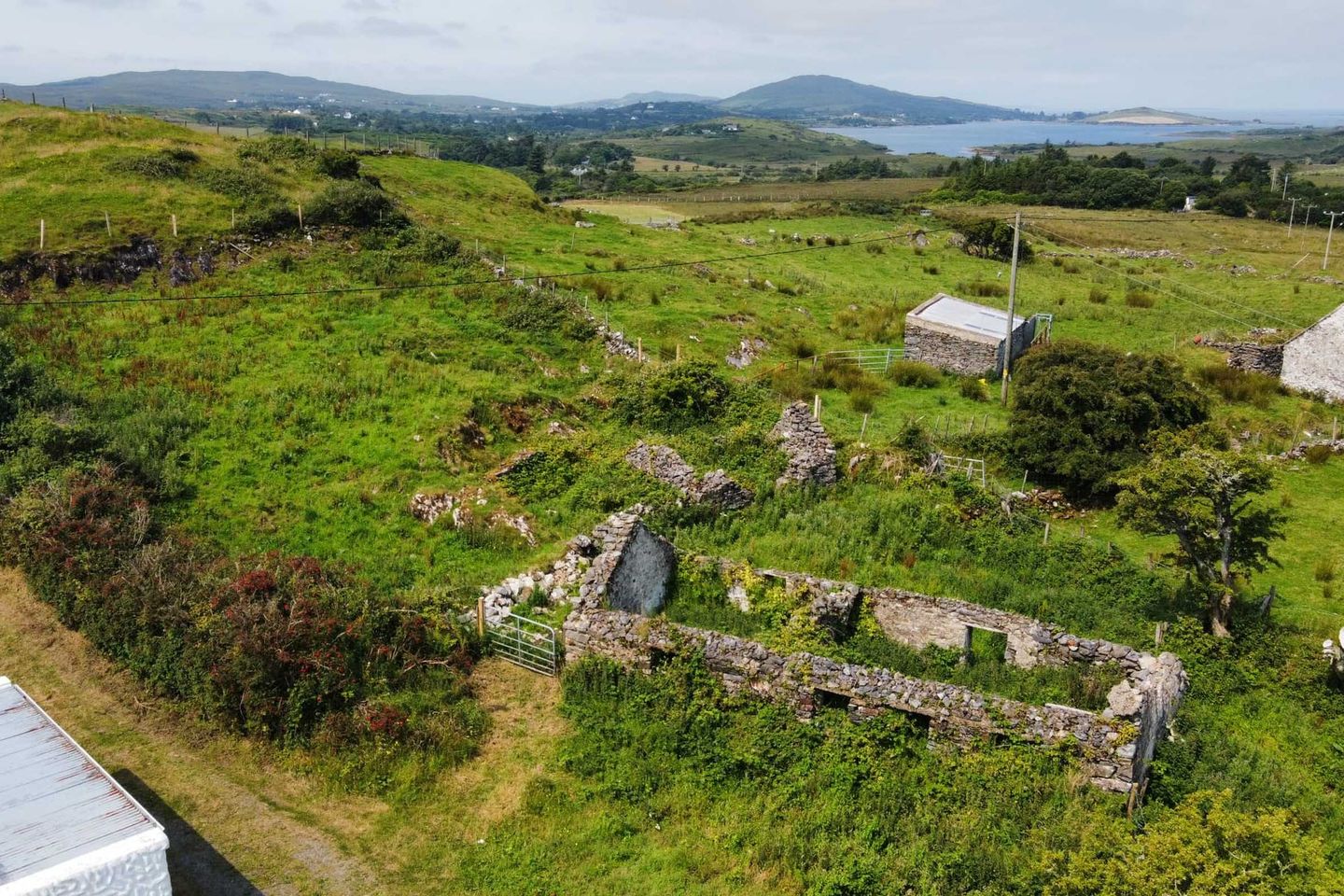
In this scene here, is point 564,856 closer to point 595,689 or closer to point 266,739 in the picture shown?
point 595,689

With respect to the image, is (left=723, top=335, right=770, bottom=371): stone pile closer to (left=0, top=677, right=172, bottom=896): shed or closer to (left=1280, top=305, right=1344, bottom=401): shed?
(left=1280, top=305, right=1344, bottom=401): shed

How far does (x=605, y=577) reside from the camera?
52.4ft

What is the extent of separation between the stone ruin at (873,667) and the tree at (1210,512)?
3352 mm

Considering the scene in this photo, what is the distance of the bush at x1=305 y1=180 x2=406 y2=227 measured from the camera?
120 ft

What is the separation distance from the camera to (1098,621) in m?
17.4

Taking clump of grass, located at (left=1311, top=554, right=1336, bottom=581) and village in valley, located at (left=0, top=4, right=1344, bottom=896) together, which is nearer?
village in valley, located at (left=0, top=4, right=1344, bottom=896)

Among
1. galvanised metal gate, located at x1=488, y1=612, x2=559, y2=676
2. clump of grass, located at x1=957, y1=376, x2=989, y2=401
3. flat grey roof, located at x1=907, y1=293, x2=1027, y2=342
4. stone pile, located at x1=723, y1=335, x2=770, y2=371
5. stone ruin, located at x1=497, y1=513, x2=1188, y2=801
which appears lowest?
galvanised metal gate, located at x1=488, y1=612, x2=559, y2=676

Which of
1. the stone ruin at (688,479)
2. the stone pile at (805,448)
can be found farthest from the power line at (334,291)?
the stone pile at (805,448)

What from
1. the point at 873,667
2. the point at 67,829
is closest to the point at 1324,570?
the point at 873,667

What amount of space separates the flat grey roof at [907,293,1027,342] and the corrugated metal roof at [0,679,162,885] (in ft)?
98.9

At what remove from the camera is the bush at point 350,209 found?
3647 cm

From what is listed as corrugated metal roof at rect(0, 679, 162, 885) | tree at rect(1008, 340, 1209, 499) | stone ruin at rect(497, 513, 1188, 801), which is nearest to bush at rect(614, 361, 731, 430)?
stone ruin at rect(497, 513, 1188, 801)

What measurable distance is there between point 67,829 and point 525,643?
729 centimetres

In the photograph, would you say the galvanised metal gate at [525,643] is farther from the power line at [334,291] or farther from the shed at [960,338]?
the shed at [960,338]
